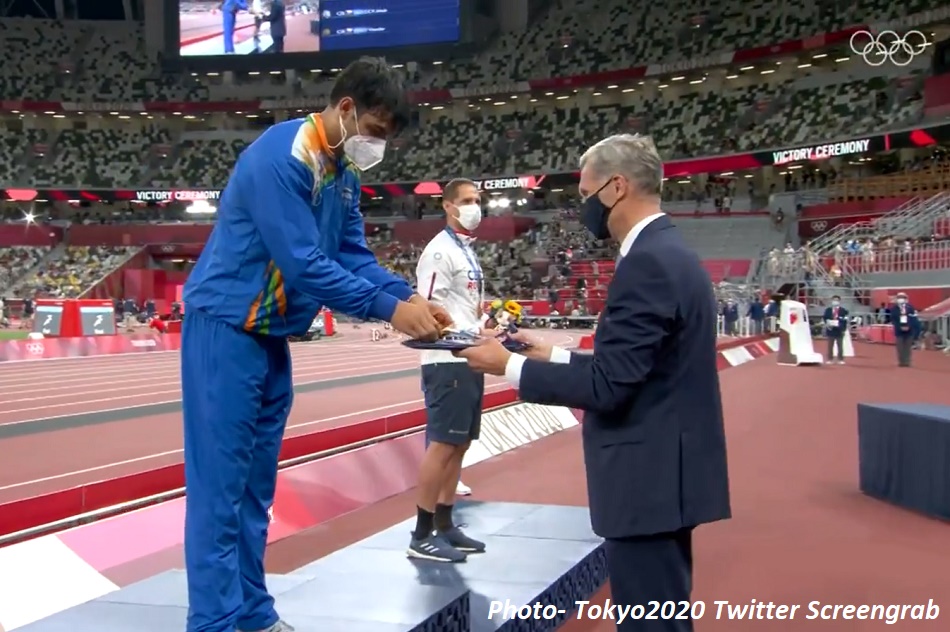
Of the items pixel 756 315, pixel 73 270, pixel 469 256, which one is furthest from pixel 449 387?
pixel 73 270

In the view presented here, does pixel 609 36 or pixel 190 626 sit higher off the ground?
pixel 609 36

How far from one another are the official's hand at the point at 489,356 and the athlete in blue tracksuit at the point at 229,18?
1751 inches

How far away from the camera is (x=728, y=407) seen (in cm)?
1234

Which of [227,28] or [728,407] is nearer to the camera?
[728,407]

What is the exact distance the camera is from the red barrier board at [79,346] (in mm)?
18766

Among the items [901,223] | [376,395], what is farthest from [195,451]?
[901,223]

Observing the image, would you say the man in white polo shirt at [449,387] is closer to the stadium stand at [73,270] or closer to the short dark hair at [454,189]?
the short dark hair at [454,189]

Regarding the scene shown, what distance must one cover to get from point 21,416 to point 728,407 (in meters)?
9.05

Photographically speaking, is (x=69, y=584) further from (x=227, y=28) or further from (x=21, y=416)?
(x=227, y=28)

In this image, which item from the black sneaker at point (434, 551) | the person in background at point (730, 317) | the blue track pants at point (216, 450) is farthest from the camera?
the person in background at point (730, 317)

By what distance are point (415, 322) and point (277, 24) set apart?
42.7m

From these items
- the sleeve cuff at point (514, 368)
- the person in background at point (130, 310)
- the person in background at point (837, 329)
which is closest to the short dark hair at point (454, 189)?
the sleeve cuff at point (514, 368)

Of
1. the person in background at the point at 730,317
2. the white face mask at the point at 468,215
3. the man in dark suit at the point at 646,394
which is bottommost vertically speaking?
the person in background at the point at 730,317

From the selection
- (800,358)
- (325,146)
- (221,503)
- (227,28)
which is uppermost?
(227,28)
